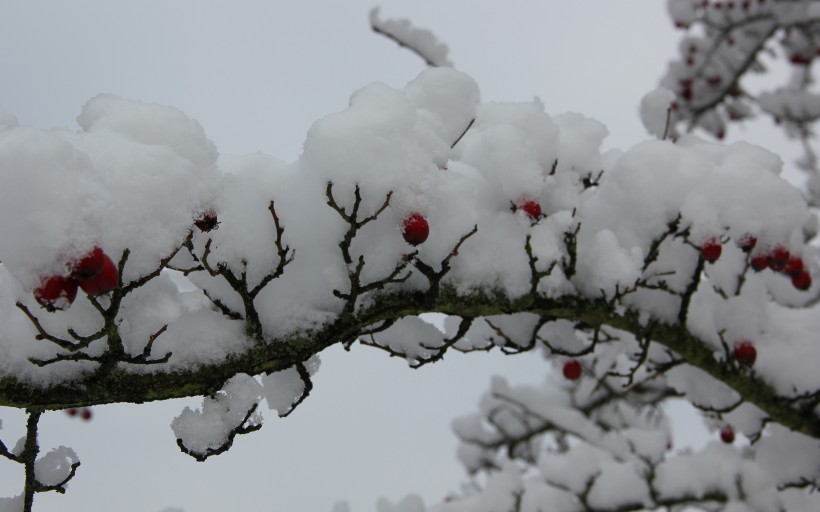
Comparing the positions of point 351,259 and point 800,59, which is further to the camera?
point 800,59

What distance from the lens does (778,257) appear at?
240 centimetres

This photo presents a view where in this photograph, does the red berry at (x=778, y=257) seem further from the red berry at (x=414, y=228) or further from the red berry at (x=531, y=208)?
the red berry at (x=414, y=228)

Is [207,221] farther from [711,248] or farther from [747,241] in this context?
[747,241]

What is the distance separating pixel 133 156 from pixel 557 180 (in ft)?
5.02

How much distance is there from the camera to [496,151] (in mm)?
2227

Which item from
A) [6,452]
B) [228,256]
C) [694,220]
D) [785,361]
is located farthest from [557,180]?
[6,452]

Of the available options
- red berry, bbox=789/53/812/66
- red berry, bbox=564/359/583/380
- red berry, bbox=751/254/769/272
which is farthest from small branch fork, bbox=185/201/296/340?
red berry, bbox=789/53/812/66

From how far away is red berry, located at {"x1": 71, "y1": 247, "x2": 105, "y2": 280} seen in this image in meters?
1.30

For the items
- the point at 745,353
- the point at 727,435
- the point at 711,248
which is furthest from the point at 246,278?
the point at 727,435

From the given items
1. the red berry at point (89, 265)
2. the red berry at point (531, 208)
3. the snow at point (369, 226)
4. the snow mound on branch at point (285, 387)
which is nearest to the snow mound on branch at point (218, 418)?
the snow at point (369, 226)

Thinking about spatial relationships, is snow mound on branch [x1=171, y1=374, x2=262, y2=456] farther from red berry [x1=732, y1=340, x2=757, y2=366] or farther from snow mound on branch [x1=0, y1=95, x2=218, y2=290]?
red berry [x1=732, y1=340, x2=757, y2=366]

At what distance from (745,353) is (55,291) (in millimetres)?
2631

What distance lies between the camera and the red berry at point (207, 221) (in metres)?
1.58

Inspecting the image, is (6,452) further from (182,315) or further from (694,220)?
(694,220)
